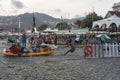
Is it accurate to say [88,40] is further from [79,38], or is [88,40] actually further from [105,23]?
[105,23]

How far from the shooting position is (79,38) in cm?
5475

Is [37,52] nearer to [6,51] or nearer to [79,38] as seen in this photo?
[6,51]

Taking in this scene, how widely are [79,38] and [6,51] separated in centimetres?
2335

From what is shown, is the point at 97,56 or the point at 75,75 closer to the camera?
the point at 75,75

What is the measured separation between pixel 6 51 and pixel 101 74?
643 inches

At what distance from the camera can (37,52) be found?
32.3 m

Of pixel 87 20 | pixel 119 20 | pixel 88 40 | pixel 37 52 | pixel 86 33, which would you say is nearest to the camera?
pixel 37 52

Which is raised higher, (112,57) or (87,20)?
(87,20)

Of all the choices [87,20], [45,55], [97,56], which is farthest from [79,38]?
[87,20]

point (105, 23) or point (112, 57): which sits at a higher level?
point (105, 23)

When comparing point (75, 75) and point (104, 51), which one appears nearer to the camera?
point (75, 75)

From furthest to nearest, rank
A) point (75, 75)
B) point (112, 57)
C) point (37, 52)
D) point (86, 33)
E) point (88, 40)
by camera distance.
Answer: point (86, 33) → point (88, 40) → point (37, 52) → point (112, 57) → point (75, 75)

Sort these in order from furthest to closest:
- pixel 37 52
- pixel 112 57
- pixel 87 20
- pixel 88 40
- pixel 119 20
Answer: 1. pixel 87 20
2. pixel 119 20
3. pixel 88 40
4. pixel 37 52
5. pixel 112 57

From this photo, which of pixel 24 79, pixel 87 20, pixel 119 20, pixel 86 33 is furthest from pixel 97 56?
pixel 87 20
